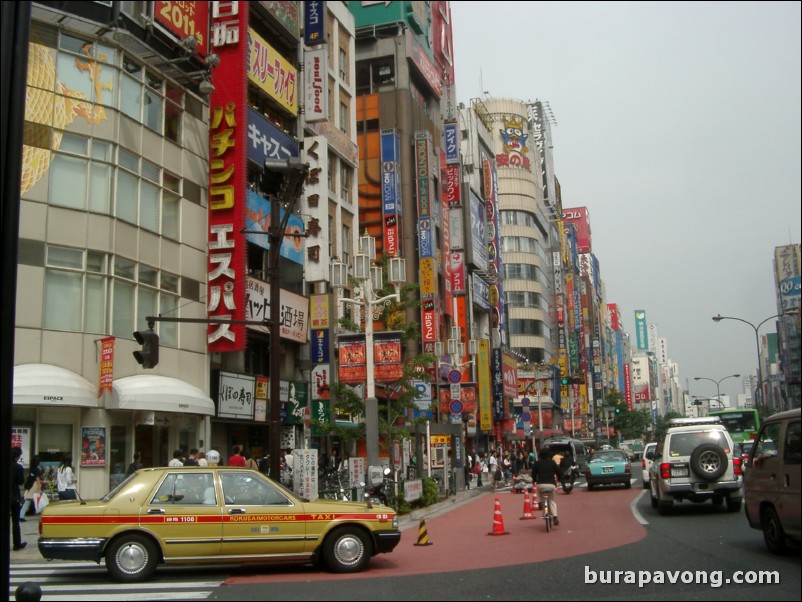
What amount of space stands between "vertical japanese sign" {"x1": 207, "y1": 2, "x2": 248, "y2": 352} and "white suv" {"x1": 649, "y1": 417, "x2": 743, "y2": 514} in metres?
15.6

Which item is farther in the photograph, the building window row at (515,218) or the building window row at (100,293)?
the building window row at (515,218)

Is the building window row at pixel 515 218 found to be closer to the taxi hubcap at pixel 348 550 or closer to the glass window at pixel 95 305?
the glass window at pixel 95 305

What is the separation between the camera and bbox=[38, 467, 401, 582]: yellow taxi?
12086 millimetres

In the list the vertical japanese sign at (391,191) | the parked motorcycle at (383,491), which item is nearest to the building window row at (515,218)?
the vertical japanese sign at (391,191)

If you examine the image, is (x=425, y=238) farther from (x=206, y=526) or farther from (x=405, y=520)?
(x=206, y=526)

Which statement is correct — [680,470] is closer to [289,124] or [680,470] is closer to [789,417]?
[789,417]

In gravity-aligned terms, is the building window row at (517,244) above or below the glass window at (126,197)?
above

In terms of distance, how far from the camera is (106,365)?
24266mm

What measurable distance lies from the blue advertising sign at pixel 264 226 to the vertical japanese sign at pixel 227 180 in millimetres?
1289

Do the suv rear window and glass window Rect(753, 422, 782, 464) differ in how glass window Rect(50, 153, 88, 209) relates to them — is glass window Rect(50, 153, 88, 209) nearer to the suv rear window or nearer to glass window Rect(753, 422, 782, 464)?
the suv rear window

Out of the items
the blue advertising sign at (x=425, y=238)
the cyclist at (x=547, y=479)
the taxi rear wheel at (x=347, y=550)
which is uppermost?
the blue advertising sign at (x=425, y=238)

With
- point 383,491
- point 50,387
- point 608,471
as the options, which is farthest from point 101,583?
point 608,471

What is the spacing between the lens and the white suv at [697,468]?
1884 cm

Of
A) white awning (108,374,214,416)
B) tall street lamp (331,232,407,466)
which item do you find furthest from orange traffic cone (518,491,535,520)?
white awning (108,374,214,416)
